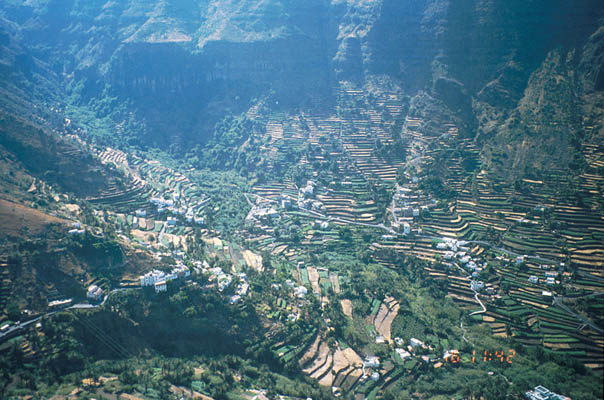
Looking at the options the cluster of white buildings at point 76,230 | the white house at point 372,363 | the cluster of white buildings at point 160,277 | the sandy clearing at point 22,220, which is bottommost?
the white house at point 372,363

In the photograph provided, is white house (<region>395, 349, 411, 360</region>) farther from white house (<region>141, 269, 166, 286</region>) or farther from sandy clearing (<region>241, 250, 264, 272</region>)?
white house (<region>141, 269, 166, 286</region>)

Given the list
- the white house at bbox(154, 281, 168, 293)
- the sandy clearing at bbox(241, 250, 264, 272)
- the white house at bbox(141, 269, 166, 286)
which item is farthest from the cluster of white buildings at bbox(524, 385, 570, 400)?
the white house at bbox(141, 269, 166, 286)

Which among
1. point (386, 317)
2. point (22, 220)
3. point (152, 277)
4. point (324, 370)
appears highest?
point (22, 220)

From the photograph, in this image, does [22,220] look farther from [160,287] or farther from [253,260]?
[253,260]

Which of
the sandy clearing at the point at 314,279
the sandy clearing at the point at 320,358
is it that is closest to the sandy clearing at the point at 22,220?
the sandy clearing at the point at 314,279

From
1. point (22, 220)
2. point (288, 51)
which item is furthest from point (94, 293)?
point (288, 51)

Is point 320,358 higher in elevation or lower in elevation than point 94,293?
lower

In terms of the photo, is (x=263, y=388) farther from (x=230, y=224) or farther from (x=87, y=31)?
(x=87, y=31)

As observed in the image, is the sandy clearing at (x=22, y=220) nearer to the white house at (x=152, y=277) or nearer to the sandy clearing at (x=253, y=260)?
the white house at (x=152, y=277)

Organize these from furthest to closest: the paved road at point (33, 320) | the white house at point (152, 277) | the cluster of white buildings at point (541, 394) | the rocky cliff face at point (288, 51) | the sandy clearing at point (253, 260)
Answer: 1. the rocky cliff face at point (288, 51)
2. the sandy clearing at point (253, 260)
3. the white house at point (152, 277)
4. the paved road at point (33, 320)
5. the cluster of white buildings at point (541, 394)
